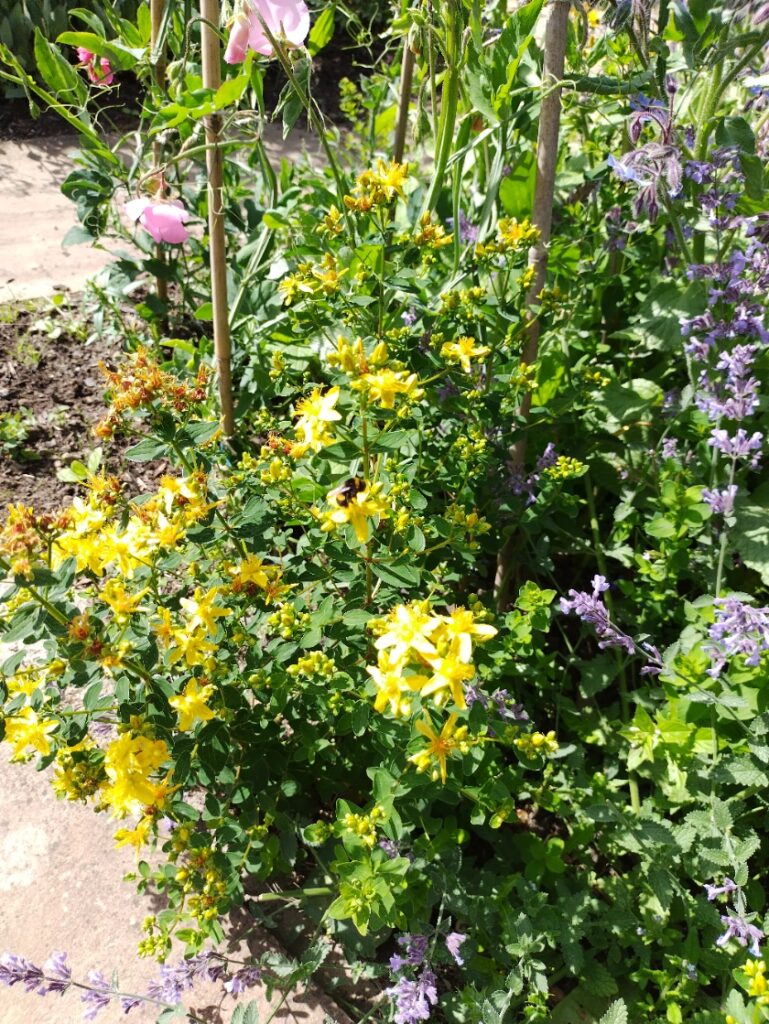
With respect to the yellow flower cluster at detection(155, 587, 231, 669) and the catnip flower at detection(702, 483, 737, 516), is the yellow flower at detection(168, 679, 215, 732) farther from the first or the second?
the catnip flower at detection(702, 483, 737, 516)

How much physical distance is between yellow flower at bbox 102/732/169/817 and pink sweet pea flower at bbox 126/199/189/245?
114 centimetres

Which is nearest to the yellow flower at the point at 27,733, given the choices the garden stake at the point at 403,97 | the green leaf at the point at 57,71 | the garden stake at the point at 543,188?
the garden stake at the point at 543,188

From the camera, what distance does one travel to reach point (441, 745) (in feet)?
3.50

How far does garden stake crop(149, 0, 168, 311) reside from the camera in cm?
177

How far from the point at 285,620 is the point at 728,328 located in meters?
1.00

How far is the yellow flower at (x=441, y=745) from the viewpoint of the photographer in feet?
3.44

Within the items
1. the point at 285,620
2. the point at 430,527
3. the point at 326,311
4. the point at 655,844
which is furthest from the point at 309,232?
the point at 655,844

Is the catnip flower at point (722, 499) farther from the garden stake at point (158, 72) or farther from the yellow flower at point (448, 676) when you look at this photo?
the garden stake at point (158, 72)

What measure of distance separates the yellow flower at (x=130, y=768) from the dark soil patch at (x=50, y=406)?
4.00ft

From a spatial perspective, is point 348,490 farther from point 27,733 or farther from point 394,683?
point 27,733

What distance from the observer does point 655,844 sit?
1381mm

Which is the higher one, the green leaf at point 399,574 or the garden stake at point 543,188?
the garden stake at point 543,188

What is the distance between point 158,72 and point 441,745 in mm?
1867

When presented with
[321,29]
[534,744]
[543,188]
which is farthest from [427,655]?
[321,29]
